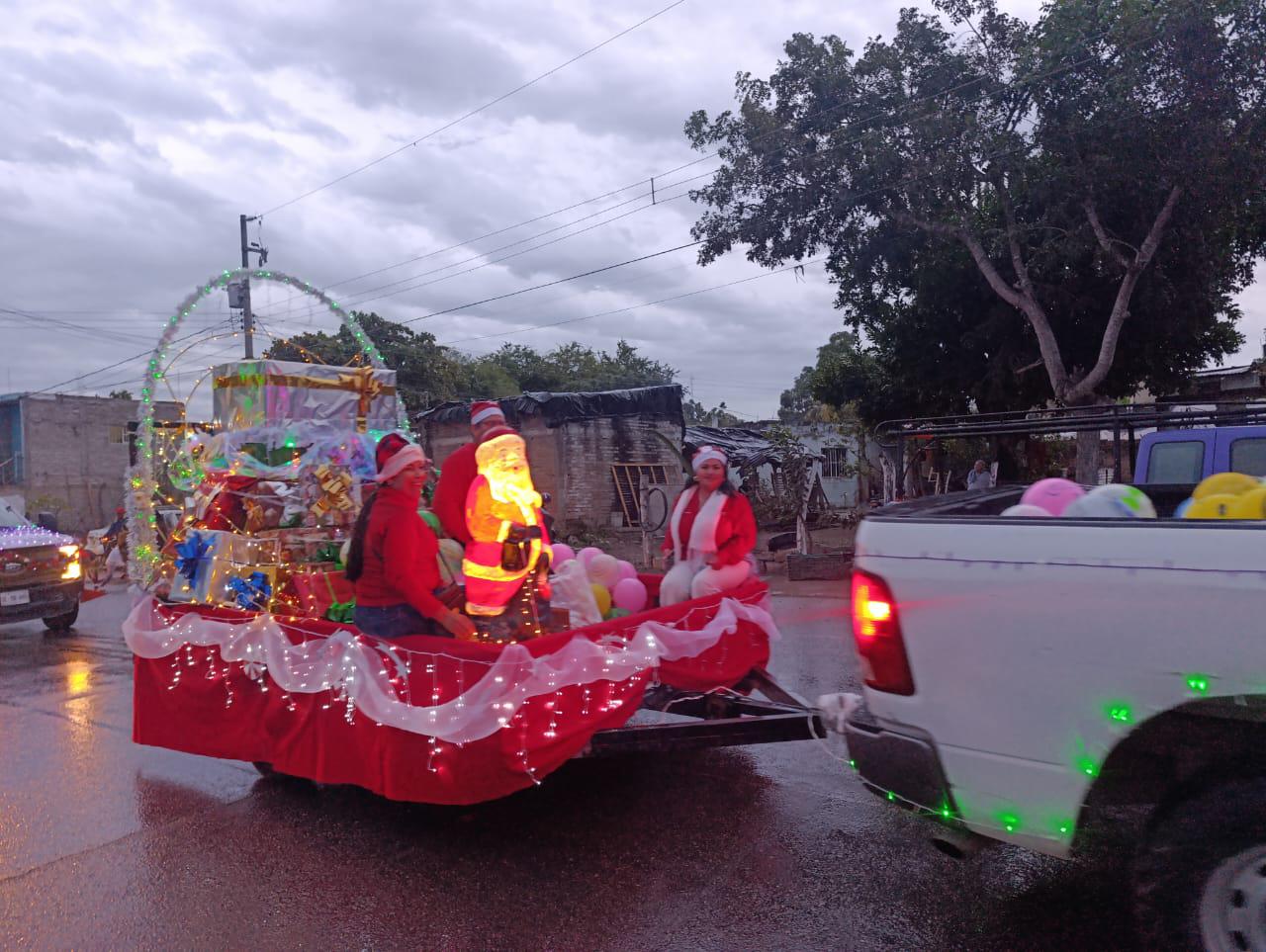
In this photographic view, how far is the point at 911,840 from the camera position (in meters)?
4.33

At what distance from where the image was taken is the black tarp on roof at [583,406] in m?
21.9

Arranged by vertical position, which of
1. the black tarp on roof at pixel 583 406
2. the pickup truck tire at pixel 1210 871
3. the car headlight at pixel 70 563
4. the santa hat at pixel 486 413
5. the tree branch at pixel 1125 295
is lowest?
the car headlight at pixel 70 563

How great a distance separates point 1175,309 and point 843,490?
54.5 feet

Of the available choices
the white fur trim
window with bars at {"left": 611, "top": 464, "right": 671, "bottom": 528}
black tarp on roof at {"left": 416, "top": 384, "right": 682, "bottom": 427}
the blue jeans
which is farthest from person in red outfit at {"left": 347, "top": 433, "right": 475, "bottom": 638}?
window with bars at {"left": 611, "top": 464, "right": 671, "bottom": 528}

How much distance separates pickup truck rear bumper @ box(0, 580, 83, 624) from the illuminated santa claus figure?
31.1 ft

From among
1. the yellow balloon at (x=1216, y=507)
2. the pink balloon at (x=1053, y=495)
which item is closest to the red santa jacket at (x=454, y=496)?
the pink balloon at (x=1053, y=495)

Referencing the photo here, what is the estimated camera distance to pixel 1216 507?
10.4 ft

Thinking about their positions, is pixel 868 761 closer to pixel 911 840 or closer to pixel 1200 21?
pixel 911 840

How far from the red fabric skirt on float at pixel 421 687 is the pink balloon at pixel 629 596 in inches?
42.0

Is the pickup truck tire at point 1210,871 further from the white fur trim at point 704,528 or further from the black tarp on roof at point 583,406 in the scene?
the black tarp on roof at point 583,406

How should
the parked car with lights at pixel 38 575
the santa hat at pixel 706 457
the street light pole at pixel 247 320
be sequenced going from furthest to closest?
1. the parked car with lights at pixel 38 575
2. the street light pole at pixel 247 320
3. the santa hat at pixel 706 457

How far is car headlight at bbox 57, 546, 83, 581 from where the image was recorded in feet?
39.6

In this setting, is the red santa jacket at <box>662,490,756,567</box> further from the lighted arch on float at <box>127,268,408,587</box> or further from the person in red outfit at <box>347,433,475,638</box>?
the lighted arch on float at <box>127,268,408,587</box>

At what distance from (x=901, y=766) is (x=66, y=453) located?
3677cm
